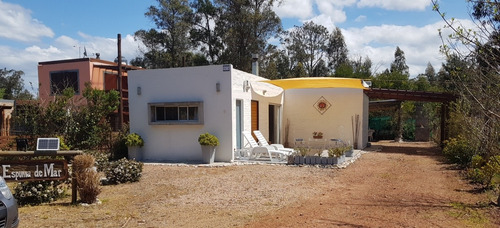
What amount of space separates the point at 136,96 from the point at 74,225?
24.8ft

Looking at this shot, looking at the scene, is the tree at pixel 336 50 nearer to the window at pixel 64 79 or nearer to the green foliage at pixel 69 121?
the window at pixel 64 79

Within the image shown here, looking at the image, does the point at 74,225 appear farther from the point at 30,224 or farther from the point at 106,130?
the point at 106,130

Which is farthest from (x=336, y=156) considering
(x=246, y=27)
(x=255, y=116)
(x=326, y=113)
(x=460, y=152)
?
(x=246, y=27)

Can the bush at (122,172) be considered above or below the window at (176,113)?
below

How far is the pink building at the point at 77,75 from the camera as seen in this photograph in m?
22.0

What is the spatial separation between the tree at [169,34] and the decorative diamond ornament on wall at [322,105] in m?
16.0

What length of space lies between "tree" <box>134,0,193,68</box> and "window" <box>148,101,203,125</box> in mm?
17483

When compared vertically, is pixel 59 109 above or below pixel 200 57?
below

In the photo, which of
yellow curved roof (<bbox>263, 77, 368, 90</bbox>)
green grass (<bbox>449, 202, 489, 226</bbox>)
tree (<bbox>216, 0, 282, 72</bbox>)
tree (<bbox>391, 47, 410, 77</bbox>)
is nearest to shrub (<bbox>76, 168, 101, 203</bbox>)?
green grass (<bbox>449, 202, 489, 226</bbox>)

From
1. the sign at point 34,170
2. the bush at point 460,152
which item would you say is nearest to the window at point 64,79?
the sign at point 34,170

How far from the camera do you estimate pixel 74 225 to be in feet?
16.5

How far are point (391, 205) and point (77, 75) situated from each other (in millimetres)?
20925

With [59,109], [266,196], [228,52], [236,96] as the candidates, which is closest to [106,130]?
[59,109]

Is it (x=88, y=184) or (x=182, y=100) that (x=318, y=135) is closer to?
(x=182, y=100)
